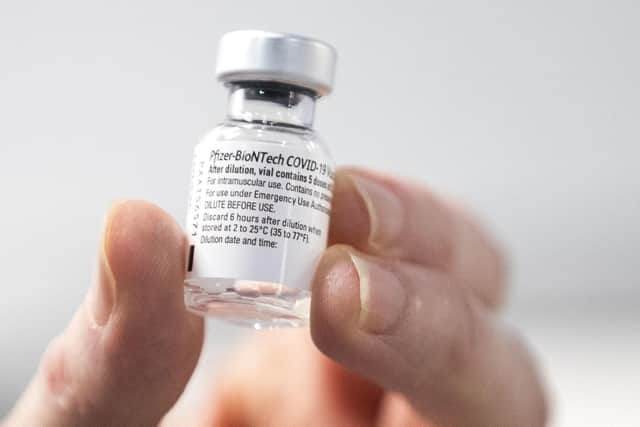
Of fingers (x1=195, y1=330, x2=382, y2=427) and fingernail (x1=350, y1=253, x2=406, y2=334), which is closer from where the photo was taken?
fingernail (x1=350, y1=253, x2=406, y2=334)

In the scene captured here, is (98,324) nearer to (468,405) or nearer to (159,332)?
(159,332)

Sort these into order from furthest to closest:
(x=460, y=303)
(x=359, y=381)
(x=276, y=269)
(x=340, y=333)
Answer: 1. (x=359, y=381)
2. (x=460, y=303)
3. (x=340, y=333)
4. (x=276, y=269)

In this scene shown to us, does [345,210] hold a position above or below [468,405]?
above

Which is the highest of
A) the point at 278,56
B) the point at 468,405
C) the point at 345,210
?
the point at 278,56

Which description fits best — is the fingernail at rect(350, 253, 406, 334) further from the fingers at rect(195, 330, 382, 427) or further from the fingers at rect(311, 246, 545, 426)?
the fingers at rect(195, 330, 382, 427)

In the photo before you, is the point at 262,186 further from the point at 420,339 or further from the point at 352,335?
the point at 420,339

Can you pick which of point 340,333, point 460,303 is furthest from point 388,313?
point 460,303

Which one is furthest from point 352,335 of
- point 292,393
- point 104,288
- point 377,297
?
point 292,393

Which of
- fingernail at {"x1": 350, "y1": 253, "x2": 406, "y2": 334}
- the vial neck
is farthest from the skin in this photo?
the vial neck
